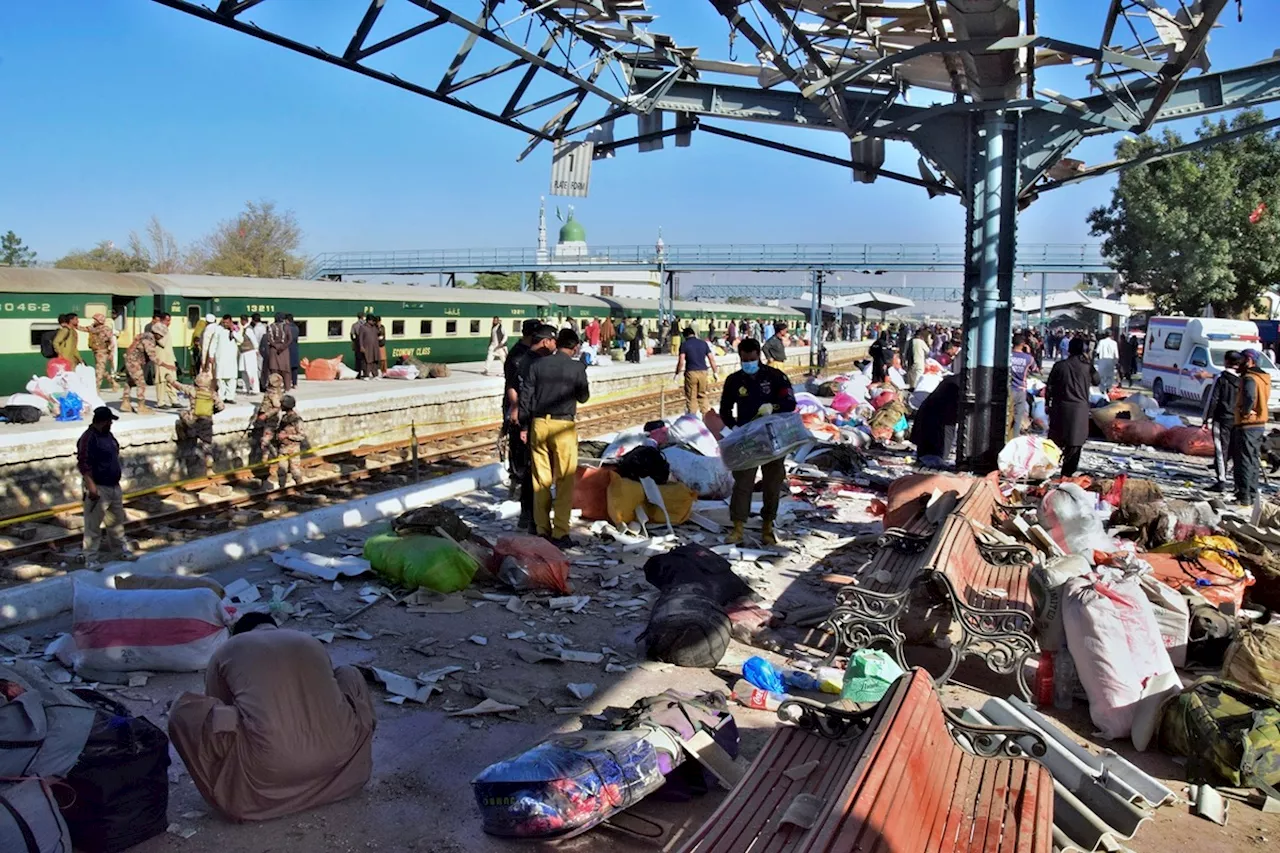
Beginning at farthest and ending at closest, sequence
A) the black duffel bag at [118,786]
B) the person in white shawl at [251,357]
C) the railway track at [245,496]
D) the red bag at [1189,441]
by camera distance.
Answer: the person in white shawl at [251,357] < the red bag at [1189,441] < the railway track at [245,496] < the black duffel bag at [118,786]

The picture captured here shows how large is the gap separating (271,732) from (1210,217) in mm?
37598

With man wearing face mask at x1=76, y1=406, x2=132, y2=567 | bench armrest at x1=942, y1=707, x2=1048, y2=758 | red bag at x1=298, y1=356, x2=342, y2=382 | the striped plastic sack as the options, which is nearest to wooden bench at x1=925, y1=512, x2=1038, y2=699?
bench armrest at x1=942, y1=707, x2=1048, y2=758

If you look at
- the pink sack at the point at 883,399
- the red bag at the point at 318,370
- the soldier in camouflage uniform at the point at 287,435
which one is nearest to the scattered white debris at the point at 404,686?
the soldier in camouflage uniform at the point at 287,435

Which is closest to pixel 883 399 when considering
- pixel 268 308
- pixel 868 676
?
pixel 868 676

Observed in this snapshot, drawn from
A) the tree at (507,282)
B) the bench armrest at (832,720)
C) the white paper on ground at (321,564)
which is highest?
the tree at (507,282)

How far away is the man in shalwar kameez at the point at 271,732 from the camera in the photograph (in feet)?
12.9

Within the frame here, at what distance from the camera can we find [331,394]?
62.7ft

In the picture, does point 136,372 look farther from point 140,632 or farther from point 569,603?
point 140,632

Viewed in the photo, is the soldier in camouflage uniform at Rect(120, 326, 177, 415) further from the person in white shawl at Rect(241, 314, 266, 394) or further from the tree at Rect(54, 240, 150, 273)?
the tree at Rect(54, 240, 150, 273)

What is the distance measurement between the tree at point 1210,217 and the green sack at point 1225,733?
106 feet

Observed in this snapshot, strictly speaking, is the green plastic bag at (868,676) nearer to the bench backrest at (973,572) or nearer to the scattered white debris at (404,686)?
the bench backrest at (973,572)

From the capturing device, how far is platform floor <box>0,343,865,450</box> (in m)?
13.3

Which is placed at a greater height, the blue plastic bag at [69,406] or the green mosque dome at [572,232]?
the green mosque dome at [572,232]

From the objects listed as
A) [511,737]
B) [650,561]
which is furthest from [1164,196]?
[511,737]
